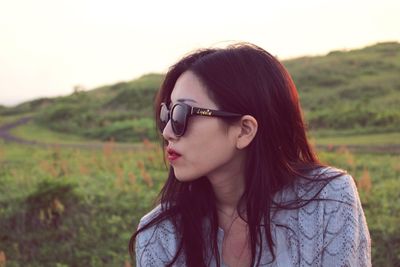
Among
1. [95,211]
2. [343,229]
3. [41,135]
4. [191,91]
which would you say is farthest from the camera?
[41,135]

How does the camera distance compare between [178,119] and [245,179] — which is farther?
[245,179]

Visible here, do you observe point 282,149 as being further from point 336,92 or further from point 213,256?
point 336,92

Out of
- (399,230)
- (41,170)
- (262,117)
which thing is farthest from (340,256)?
(41,170)

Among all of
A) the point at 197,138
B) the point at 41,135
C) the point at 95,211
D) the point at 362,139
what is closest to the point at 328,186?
the point at 197,138

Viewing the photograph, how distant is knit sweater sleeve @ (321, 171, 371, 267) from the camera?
222 centimetres

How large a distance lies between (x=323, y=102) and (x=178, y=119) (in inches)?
861

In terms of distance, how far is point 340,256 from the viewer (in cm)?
221

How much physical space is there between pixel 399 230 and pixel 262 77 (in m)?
4.63

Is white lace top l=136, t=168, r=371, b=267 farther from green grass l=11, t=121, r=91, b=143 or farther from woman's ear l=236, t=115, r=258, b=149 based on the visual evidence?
green grass l=11, t=121, r=91, b=143

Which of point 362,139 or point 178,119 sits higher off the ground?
point 178,119

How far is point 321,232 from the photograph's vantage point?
2246 mm

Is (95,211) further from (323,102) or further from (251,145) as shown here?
(323,102)

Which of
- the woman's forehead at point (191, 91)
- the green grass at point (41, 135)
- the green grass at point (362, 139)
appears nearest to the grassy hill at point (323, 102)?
the green grass at point (41, 135)

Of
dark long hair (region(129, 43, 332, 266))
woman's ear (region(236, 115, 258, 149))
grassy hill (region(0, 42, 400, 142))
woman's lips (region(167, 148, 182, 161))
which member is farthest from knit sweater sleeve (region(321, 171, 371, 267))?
grassy hill (region(0, 42, 400, 142))
